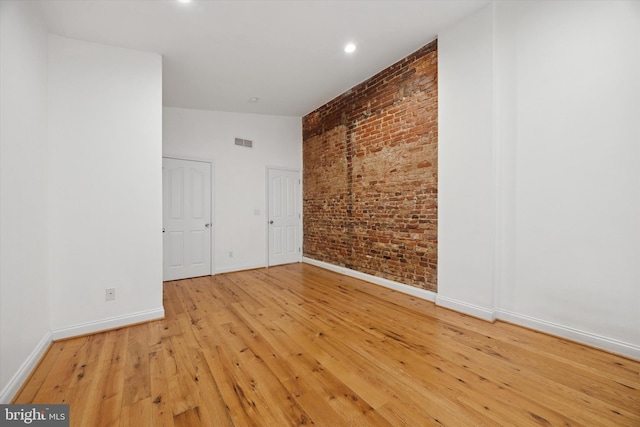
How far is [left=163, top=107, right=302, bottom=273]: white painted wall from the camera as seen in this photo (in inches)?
195

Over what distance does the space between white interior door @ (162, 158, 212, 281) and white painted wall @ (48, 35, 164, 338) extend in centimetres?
175

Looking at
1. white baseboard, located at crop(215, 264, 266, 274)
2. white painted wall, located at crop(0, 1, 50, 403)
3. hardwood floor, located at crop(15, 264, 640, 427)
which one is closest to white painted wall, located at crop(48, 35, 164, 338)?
white painted wall, located at crop(0, 1, 50, 403)

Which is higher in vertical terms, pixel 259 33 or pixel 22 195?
pixel 259 33

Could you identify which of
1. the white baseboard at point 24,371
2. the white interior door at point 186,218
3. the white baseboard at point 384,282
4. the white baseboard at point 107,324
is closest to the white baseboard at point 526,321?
the white baseboard at point 384,282

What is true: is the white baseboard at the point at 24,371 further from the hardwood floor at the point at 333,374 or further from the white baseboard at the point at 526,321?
the white baseboard at the point at 526,321

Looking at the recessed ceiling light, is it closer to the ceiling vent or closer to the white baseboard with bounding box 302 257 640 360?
the ceiling vent

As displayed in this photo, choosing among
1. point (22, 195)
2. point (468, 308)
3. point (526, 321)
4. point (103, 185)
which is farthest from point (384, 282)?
point (22, 195)

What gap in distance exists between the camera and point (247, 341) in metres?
2.48

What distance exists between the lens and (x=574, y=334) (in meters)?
2.38

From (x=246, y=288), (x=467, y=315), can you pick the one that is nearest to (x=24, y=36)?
(x=246, y=288)

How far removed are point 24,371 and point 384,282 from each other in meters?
3.71

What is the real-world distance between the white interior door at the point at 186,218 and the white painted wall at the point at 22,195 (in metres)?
2.18

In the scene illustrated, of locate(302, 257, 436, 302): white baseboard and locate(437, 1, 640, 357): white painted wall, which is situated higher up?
locate(437, 1, 640, 357): white painted wall

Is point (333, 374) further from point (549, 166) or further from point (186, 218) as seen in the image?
point (186, 218)
